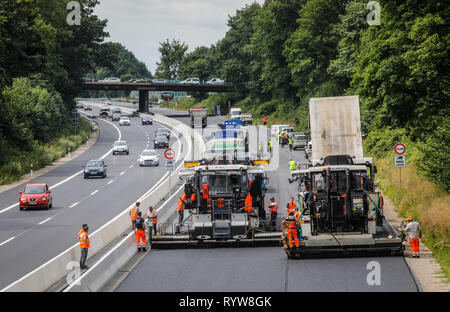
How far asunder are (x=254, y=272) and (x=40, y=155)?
47.9m

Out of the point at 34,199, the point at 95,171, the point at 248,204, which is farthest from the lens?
the point at 95,171

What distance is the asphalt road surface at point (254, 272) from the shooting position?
1845cm

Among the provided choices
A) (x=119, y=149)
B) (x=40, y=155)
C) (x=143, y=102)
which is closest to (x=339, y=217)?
(x=40, y=155)

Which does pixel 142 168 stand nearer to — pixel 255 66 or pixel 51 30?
pixel 51 30

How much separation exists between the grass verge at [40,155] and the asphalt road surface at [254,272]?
3411 centimetres

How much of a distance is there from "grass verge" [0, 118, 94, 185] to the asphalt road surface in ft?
112

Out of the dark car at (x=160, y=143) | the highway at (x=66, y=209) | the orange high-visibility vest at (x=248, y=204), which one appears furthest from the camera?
the dark car at (x=160, y=143)

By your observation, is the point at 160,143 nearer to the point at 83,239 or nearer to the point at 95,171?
the point at 95,171

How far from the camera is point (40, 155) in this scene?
64.6 metres

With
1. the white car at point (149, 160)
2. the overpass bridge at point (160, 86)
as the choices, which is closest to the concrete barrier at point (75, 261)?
the white car at point (149, 160)

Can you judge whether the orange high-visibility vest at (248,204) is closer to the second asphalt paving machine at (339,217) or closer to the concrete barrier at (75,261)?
the second asphalt paving machine at (339,217)

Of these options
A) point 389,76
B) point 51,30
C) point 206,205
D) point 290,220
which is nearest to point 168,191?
A: point 389,76

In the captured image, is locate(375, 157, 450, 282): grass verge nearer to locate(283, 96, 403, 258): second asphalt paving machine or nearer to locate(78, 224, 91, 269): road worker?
locate(283, 96, 403, 258): second asphalt paving machine
